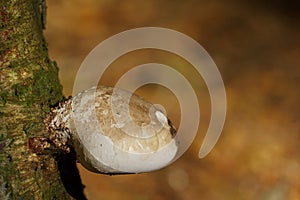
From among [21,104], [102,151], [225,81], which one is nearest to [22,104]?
[21,104]

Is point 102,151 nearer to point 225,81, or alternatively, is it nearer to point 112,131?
point 112,131

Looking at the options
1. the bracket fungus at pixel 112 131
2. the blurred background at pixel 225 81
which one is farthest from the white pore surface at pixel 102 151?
the blurred background at pixel 225 81

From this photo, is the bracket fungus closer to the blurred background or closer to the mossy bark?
the mossy bark

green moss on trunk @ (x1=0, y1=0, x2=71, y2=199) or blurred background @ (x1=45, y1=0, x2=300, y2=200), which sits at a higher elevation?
green moss on trunk @ (x1=0, y1=0, x2=71, y2=199)

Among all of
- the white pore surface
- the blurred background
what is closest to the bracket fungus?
the white pore surface

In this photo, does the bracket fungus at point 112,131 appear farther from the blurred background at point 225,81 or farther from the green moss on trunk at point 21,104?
the blurred background at point 225,81

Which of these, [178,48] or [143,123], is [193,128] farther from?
[143,123]

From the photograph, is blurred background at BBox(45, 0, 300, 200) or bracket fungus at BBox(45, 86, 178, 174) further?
blurred background at BBox(45, 0, 300, 200)

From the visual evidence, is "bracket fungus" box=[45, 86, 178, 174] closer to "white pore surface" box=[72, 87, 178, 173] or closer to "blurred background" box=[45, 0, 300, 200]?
"white pore surface" box=[72, 87, 178, 173]
